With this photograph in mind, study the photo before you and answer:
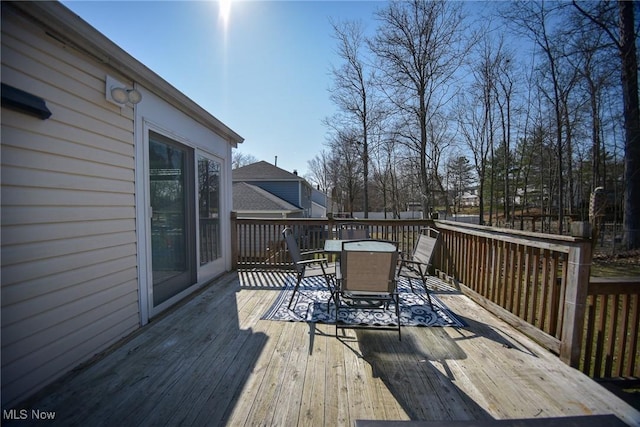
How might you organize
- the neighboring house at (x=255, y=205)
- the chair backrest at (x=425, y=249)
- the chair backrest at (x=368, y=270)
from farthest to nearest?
the neighboring house at (x=255, y=205) → the chair backrest at (x=425, y=249) → the chair backrest at (x=368, y=270)

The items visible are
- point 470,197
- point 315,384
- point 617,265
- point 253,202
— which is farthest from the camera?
point 470,197

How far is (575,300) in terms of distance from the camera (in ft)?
7.06

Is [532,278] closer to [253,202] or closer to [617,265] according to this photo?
[617,265]

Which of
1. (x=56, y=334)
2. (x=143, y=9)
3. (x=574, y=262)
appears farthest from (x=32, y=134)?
(x=574, y=262)

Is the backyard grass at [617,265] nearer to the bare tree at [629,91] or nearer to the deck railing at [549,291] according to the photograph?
the bare tree at [629,91]

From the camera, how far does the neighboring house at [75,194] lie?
1.75m

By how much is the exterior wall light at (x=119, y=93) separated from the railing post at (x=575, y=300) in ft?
13.2

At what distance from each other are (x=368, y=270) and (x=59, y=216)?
8.27 ft

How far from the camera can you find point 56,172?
6.61ft

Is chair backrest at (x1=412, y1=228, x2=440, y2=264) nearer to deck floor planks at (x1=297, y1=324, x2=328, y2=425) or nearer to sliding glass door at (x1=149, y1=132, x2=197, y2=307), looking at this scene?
deck floor planks at (x1=297, y1=324, x2=328, y2=425)

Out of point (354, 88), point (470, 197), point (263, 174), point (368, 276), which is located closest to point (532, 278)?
point (368, 276)

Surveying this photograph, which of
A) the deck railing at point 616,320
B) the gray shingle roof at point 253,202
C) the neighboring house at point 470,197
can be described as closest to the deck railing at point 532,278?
the deck railing at point 616,320

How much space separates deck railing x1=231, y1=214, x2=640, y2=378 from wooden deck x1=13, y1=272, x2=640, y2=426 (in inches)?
8.7

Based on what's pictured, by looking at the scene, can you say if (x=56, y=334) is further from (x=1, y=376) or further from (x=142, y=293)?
(x=142, y=293)
